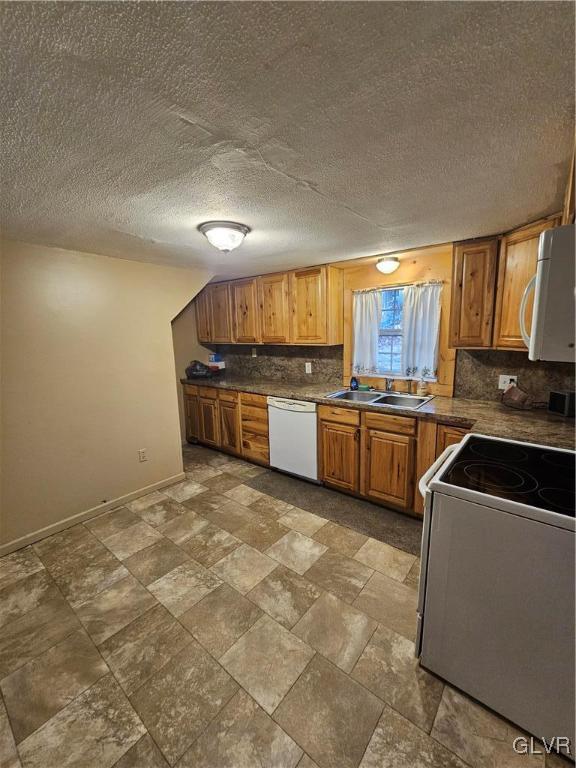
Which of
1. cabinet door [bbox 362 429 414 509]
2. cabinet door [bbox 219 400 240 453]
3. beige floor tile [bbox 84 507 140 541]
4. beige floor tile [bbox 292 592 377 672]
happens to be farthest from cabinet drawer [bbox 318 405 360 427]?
beige floor tile [bbox 84 507 140 541]

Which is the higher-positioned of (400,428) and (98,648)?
(400,428)

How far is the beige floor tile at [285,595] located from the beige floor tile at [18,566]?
1528mm

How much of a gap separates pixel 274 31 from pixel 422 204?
1.28m

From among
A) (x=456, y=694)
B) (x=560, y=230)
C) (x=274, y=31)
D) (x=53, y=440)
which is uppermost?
(x=274, y=31)

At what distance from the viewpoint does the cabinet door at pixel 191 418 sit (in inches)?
171

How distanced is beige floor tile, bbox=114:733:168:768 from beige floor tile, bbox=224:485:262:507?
170cm

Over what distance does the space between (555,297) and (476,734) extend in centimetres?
171

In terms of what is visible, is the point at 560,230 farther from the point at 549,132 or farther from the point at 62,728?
the point at 62,728

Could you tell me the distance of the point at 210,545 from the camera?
236 centimetres

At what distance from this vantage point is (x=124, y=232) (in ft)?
7.00

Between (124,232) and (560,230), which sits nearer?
(560,230)

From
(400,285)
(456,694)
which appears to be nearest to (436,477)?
(456,694)

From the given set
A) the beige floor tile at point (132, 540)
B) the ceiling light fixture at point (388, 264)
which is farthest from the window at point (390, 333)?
the beige floor tile at point (132, 540)

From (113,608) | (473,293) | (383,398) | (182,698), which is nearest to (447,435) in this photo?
(383,398)
